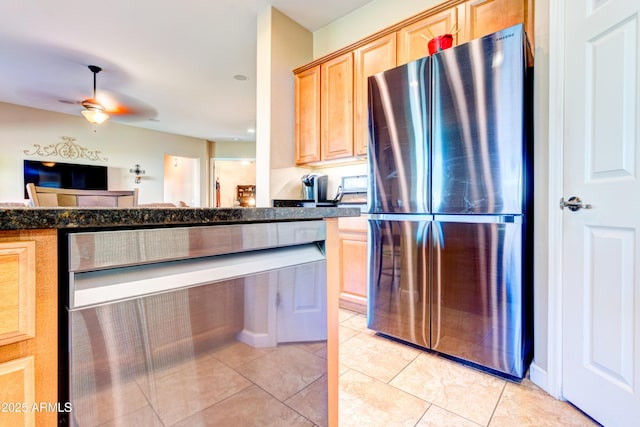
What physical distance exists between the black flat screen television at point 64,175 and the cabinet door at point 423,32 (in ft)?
20.1

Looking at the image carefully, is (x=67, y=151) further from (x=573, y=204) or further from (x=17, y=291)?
(x=573, y=204)

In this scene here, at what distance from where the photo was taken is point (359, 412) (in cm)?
131

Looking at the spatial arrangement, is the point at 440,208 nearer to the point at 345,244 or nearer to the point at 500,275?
the point at 500,275

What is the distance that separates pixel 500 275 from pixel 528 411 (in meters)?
0.60

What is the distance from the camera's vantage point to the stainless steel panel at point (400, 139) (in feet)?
5.80

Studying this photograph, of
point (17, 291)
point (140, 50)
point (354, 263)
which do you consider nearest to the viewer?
point (17, 291)

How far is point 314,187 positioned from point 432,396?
74.7 inches

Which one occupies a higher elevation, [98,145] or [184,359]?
[98,145]

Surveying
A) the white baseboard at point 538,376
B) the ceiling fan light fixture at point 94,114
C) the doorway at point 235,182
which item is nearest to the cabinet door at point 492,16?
the white baseboard at point 538,376

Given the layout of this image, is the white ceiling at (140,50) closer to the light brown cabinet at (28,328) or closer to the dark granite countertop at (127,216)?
the dark granite countertop at (127,216)

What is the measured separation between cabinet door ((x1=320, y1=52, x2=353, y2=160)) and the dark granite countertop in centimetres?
188

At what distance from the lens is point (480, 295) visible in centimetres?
157

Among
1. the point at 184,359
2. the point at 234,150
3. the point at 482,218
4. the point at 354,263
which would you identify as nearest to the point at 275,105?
the point at 354,263

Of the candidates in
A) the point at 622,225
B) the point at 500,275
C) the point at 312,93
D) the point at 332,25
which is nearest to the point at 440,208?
the point at 500,275
